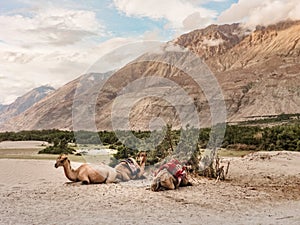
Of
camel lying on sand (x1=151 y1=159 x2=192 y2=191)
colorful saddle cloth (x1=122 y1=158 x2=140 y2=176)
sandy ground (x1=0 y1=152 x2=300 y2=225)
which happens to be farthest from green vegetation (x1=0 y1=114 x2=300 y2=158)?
camel lying on sand (x1=151 y1=159 x2=192 y2=191)

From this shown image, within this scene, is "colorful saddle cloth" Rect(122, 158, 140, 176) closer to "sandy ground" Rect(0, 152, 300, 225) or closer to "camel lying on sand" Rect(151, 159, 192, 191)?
"sandy ground" Rect(0, 152, 300, 225)

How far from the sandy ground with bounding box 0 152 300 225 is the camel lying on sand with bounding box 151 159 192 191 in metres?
0.27

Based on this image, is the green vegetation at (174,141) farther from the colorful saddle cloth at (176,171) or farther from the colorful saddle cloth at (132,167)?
the colorful saddle cloth at (176,171)

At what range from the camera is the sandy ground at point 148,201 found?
28.8 ft

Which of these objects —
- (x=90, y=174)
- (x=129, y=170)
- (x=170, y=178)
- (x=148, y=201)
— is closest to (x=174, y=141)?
(x=129, y=170)

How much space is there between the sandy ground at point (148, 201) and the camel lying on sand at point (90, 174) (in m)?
0.39

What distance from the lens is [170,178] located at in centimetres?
1255

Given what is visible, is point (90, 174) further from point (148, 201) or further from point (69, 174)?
point (148, 201)

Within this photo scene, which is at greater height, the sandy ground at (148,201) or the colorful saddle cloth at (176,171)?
the colorful saddle cloth at (176,171)

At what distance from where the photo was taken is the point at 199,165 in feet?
51.1

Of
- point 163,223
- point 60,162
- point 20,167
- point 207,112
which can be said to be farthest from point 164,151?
point 207,112

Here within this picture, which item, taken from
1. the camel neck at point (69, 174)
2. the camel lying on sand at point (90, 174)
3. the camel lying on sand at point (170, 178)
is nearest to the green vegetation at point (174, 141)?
the camel lying on sand at point (170, 178)

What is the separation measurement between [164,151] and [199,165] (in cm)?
166

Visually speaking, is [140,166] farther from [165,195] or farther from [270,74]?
[270,74]
